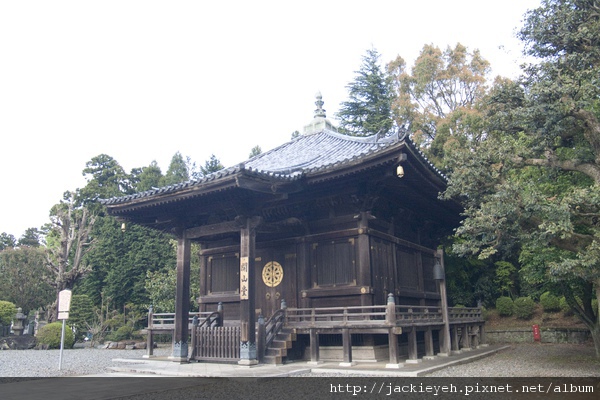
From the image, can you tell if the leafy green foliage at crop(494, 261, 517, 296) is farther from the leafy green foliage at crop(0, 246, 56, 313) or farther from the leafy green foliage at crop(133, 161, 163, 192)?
the leafy green foliage at crop(0, 246, 56, 313)

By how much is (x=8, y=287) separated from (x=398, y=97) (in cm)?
3477

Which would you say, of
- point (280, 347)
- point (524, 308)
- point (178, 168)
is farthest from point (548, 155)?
point (178, 168)

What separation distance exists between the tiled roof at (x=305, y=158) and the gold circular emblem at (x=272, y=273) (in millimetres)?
3323

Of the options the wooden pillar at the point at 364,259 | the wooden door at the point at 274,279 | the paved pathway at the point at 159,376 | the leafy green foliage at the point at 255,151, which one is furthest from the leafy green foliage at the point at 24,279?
the wooden pillar at the point at 364,259

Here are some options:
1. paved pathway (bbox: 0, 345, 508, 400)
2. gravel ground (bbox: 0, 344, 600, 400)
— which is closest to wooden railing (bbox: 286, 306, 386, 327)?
paved pathway (bbox: 0, 345, 508, 400)

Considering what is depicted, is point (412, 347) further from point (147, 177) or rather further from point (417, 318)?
point (147, 177)

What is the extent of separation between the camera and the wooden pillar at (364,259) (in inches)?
556

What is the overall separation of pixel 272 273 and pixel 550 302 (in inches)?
677

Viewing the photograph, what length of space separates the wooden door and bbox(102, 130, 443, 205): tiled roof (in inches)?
117

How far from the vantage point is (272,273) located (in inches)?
645

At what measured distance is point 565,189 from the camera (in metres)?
14.3

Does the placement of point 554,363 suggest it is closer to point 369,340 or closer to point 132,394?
point 369,340

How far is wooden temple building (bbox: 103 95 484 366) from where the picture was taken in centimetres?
1314

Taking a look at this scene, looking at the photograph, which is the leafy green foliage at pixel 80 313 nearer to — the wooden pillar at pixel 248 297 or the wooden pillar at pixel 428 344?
the wooden pillar at pixel 248 297
